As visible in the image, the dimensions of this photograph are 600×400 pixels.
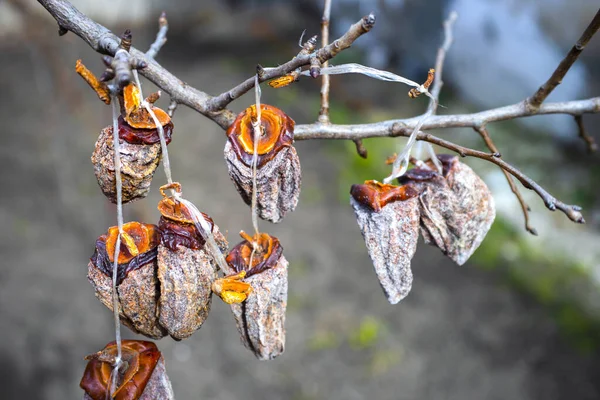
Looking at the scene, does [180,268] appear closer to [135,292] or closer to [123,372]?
[135,292]

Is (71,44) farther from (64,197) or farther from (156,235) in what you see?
(156,235)

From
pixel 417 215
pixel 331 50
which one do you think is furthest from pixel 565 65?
pixel 331 50

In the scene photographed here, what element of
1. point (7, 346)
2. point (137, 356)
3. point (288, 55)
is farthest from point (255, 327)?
point (288, 55)

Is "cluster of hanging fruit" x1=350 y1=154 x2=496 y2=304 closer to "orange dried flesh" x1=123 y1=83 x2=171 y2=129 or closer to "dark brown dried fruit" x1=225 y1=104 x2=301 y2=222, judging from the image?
"dark brown dried fruit" x1=225 y1=104 x2=301 y2=222

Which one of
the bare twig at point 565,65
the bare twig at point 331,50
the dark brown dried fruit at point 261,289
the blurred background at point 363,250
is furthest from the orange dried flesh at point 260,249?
the blurred background at point 363,250

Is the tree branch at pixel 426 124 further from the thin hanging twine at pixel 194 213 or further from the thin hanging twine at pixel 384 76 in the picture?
the thin hanging twine at pixel 194 213

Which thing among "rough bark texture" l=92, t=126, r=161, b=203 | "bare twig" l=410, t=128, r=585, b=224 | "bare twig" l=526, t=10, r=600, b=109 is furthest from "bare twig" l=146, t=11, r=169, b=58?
"bare twig" l=526, t=10, r=600, b=109
